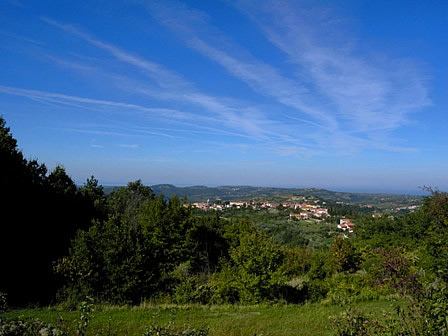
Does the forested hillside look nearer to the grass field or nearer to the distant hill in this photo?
the grass field

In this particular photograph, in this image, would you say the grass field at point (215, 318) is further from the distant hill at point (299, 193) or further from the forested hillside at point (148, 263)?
the distant hill at point (299, 193)

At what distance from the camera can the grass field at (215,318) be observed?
8195 millimetres

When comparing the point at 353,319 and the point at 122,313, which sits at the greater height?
the point at 353,319

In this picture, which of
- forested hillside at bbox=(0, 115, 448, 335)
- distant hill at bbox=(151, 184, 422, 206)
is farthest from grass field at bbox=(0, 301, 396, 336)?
distant hill at bbox=(151, 184, 422, 206)

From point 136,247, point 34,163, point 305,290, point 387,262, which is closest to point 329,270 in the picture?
point 305,290

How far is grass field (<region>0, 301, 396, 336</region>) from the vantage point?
26.9 feet

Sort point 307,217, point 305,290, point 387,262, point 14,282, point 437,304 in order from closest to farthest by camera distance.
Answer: point 437,304 → point 387,262 → point 14,282 → point 305,290 → point 307,217

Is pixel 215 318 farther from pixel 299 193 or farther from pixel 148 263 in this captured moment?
pixel 299 193

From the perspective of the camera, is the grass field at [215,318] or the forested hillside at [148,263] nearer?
the forested hillside at [148,263]

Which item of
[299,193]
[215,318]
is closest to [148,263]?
[215,318]

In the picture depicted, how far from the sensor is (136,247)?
1352 cm

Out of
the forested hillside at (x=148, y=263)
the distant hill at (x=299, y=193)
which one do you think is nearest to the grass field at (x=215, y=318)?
the forested hillside at (x=148, y=263)

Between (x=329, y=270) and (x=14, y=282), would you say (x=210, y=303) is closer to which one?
(x=14, y=282)

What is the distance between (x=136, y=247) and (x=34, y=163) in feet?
51.4
